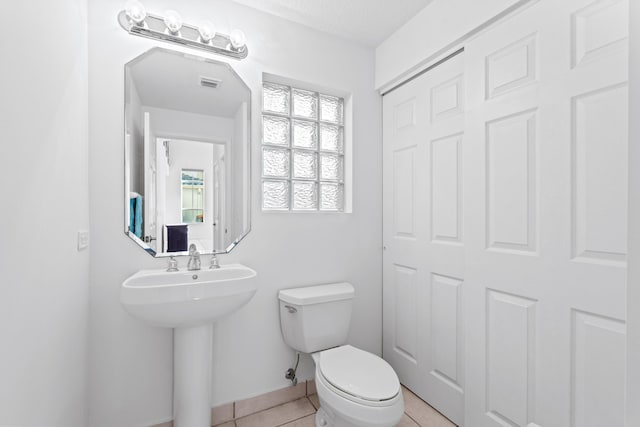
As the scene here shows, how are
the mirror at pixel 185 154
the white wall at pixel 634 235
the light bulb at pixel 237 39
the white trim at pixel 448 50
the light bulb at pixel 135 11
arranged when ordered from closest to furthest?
the white wall at pixel 634 235 → the white trim at pixel 448 50 → the light bulb at pixel 135 11 → the mirror at pixel 185 154 → the light bulb at pixel 237 39

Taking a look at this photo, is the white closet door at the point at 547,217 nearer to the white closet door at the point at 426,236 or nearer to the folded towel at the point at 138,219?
the white closet door at the point at 426,236

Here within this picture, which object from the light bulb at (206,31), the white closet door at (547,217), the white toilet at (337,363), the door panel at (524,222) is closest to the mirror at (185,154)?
the light bulb at (206,31)

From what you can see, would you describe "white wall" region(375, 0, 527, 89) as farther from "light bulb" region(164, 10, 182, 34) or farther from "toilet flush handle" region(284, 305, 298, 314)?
"toilet flush handle" region(284, 305, 298, 314)

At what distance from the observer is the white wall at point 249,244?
4.65 ft

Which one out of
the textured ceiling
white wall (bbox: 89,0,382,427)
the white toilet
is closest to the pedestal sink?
white wall (bbox: 89,0,382,427)

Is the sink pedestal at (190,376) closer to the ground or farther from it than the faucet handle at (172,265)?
closer to the ground

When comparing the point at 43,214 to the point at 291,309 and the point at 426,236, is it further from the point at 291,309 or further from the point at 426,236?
the point at 426,236

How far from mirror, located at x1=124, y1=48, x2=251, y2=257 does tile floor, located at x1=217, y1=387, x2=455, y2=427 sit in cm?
95

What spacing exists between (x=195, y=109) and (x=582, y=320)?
1.97 metres

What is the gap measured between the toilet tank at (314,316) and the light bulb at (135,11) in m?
1.57

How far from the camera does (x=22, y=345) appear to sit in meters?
0.80

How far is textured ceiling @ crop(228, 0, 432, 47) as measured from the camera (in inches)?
66.7

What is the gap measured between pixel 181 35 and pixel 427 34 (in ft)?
4.39

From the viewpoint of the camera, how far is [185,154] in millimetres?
1629
